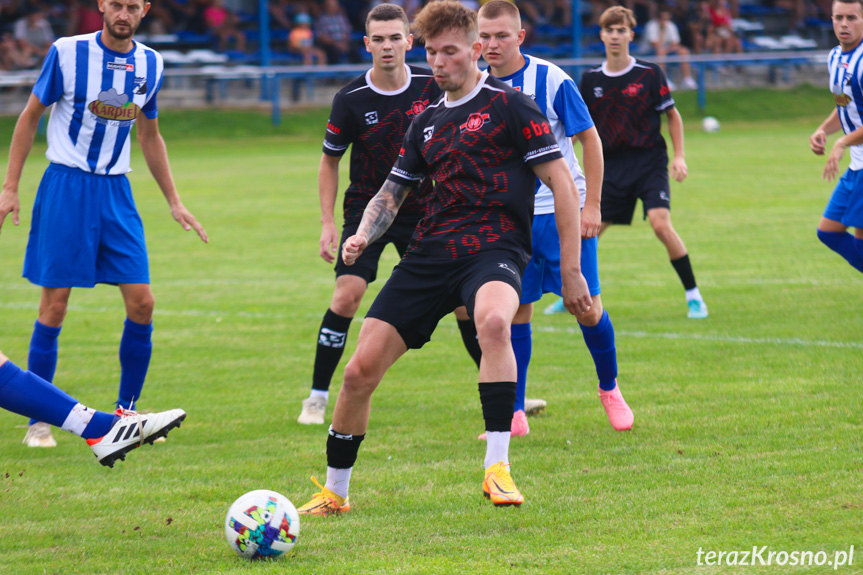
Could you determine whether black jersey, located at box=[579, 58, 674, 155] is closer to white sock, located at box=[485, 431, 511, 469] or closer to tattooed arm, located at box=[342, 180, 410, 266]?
tattooed arm, located at box=[342, 180, 410, 266]

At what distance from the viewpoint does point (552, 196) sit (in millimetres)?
5590

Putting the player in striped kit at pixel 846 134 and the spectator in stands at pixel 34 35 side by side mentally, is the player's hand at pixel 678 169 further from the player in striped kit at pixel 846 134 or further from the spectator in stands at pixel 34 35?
the spectator in stands at pixel 34 35

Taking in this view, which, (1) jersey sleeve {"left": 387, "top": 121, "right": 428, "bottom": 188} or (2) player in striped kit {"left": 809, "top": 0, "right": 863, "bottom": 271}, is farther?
(2) player in striped kit {"left": 809, "top": 0, "right": 863, "bottom": 271}

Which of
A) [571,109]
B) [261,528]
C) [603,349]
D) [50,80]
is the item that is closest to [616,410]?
[603,349]

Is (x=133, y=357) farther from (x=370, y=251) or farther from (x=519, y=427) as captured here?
(x=519, y=427)

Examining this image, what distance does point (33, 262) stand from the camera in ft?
18.4

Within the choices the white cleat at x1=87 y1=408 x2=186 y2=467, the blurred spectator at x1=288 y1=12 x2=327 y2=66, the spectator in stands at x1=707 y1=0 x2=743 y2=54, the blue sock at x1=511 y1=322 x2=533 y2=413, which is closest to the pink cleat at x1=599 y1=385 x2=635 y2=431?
the blue sock at x1=511 y1=322 x2=533 y2=413

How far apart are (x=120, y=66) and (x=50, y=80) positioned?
1.17 feet

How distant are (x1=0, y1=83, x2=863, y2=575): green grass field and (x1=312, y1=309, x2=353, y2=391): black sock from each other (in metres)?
0.30

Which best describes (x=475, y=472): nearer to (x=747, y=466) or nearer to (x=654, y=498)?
(x=654, y=498)

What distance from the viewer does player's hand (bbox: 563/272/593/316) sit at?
4.40 metres

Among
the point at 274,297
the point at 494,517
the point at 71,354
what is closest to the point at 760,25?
the point at 274,297

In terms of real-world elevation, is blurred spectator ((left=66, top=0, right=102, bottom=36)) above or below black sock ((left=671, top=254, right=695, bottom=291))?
below

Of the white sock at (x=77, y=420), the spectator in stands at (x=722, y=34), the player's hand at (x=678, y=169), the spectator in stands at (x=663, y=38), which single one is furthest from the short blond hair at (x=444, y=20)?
the spectator in stands at (x=722, y=34)
